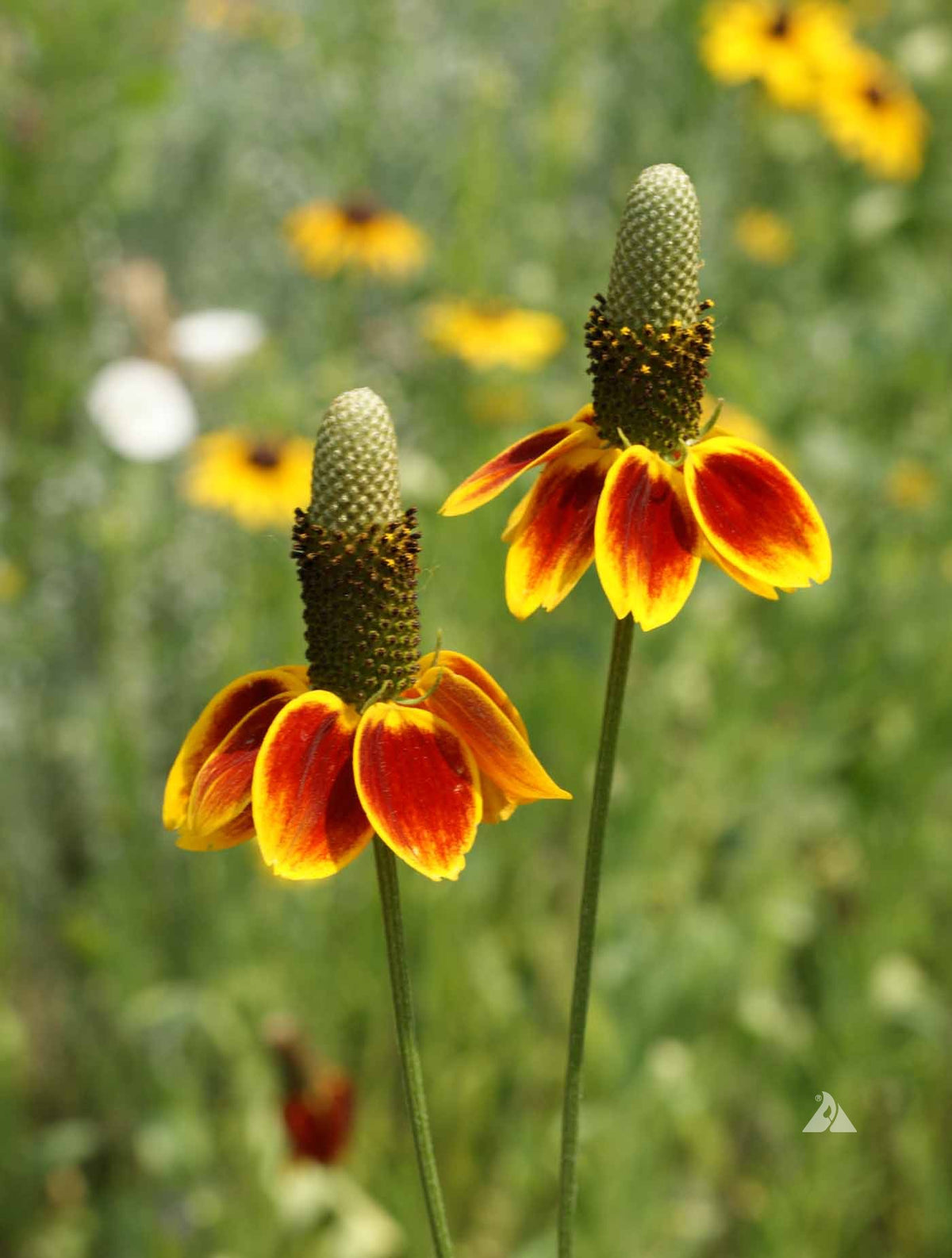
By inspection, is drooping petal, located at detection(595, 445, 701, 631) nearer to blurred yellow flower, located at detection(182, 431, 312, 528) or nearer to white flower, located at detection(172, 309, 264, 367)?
blurred yellow flower, located at detection(182, 431, 312, 528)

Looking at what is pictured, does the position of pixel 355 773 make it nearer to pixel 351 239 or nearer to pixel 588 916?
pixel 588 916

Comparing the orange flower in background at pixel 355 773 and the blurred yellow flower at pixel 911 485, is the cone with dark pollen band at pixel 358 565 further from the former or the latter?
the blurred yellow flower at pixel 911 485

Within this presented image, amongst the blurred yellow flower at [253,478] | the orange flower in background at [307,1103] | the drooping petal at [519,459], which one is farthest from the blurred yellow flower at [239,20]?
the drooping petal at [519,459]

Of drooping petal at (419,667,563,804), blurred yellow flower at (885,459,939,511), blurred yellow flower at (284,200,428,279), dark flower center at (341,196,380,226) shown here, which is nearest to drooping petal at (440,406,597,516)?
drooping petal at (419,667,563,804)

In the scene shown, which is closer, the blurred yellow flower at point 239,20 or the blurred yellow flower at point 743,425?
the blurred yellow flower at point 743,425

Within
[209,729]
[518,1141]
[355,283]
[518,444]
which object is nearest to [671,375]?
[518,444]

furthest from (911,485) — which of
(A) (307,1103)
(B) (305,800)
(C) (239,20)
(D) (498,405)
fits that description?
(C) (239,20)

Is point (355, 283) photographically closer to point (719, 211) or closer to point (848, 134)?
point (719, 211)

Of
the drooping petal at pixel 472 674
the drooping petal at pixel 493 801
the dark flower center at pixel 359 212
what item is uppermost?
the dark flower center at pixel 359 212
